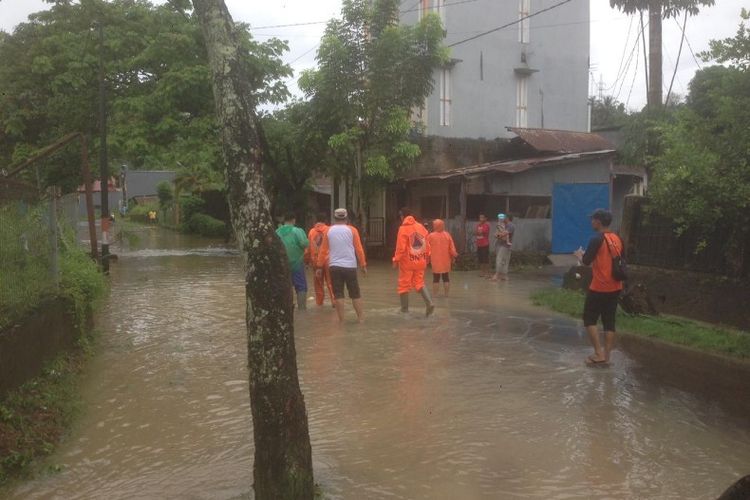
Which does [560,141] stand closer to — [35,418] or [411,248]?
[411,248]

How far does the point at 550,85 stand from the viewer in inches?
1025

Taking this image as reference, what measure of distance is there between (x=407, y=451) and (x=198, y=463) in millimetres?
1533

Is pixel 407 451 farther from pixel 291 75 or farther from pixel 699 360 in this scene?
pixel 291 75

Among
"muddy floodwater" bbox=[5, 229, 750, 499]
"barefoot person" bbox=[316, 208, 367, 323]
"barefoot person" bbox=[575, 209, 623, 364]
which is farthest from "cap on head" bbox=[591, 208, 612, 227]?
"barefoot person" bbox=[316, 208, 367, 323]

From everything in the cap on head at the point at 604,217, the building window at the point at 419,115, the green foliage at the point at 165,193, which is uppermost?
the building window at the point at 419,115

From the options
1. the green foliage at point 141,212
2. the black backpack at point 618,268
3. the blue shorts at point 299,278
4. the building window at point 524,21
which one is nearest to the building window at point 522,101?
the building window at point 524,21

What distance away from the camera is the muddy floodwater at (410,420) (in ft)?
16.1

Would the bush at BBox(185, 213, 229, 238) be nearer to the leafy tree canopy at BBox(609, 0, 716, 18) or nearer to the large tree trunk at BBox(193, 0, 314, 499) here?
the leafy tree canopy at BBox(609, 0, 716, 18)

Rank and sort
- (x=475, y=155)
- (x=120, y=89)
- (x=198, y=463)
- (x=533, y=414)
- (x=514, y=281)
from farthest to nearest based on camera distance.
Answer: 1. (x=120, y=89)
2. (x=475, y=155)
3. (x=514, y=281)
4. (x=533, y=414)
5. (x=198, y=463)

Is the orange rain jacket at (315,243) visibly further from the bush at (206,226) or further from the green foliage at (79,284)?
the bush at (206,226)

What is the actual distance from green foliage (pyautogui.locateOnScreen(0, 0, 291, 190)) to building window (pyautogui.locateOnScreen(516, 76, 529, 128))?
26.7 feet

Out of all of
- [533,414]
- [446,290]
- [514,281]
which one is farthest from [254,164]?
[514,281]

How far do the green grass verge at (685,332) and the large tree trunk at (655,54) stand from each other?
11009 mm

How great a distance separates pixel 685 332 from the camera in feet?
31.4
